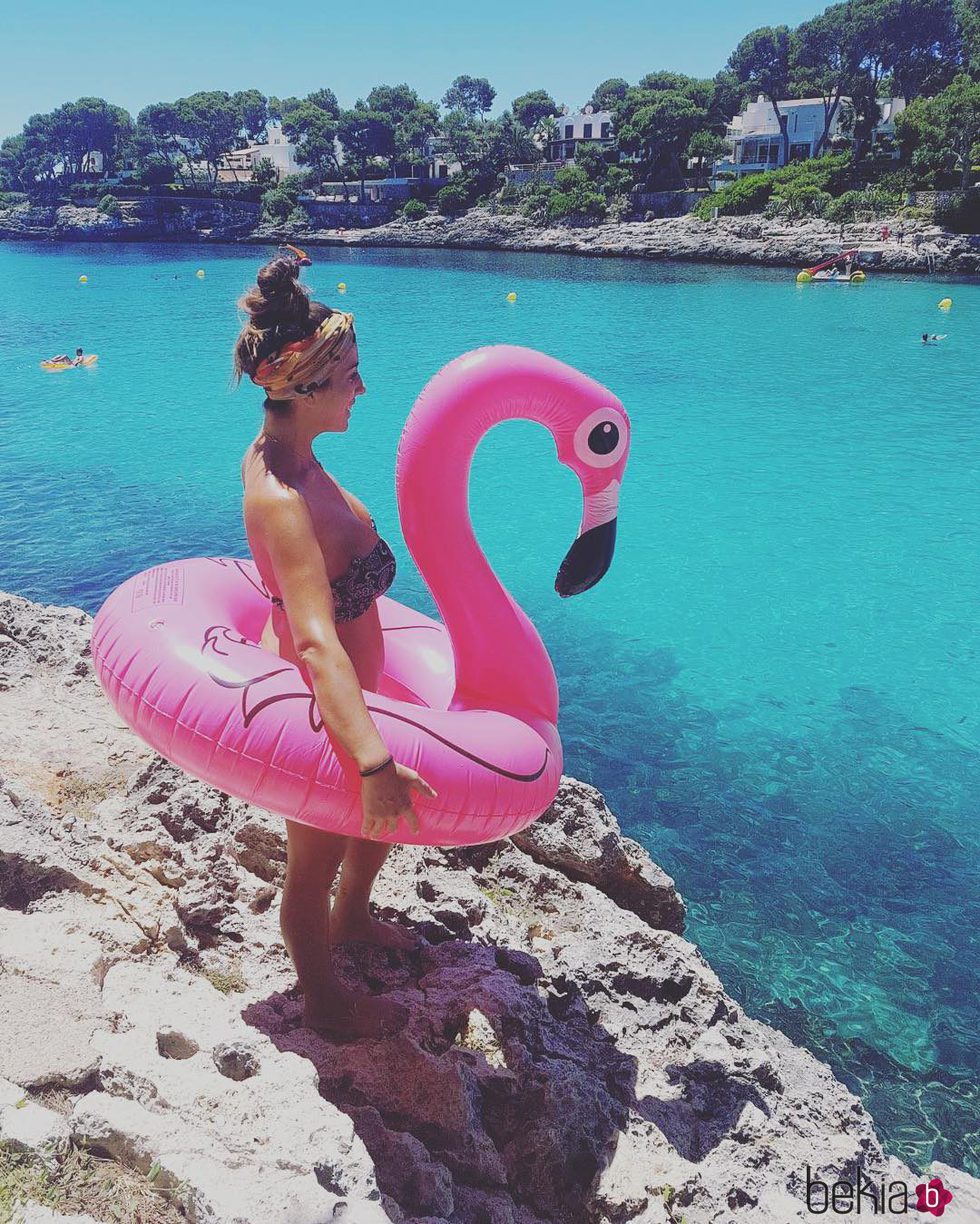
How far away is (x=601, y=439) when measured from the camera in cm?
269

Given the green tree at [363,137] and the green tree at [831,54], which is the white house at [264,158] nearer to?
the green tree at [363,137]

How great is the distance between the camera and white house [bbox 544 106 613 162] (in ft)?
209

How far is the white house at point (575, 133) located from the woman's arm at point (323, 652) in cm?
6723

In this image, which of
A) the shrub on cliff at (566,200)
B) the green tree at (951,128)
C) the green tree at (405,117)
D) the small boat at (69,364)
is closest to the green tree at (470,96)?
the green tree at (405,117)

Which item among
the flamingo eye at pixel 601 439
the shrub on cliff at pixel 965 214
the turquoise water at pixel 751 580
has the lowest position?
the turquoise water at pixel 751 580

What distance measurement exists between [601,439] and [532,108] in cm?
7366

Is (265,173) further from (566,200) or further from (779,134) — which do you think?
(779,134)

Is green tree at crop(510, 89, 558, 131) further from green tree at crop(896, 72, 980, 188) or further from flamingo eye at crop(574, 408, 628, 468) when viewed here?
flamingo eye at crop(574, 408, 628, 468)

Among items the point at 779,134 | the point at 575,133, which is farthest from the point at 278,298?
the point at 575,133

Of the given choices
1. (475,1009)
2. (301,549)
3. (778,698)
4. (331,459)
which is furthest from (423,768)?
(331,459)

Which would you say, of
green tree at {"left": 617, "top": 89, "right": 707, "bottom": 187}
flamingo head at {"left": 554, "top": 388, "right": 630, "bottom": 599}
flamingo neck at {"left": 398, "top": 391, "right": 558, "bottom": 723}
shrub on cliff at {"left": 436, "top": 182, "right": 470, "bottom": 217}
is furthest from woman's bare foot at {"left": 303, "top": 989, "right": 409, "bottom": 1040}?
shrub on cliff at {"left": 436, "top": 182, "right": 470, "bottom": 217}

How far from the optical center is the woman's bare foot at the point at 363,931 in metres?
2.86

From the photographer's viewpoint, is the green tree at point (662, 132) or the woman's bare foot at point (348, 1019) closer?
the woman's bare foot at point (348, 1019)

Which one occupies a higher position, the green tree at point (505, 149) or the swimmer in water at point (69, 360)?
the green tree at point (505, 149)
